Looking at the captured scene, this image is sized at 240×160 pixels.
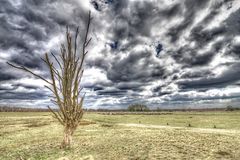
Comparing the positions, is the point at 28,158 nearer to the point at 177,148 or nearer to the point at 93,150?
the point at 93,150

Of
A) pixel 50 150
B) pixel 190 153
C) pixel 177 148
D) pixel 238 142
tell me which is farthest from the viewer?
pixel 238 142

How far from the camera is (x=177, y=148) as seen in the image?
12.9 metres

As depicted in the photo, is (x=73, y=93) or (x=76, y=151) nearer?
(x=76, y=151)

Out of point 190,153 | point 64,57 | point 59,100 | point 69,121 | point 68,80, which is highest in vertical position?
point 64,57

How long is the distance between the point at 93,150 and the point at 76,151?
3.29 ft

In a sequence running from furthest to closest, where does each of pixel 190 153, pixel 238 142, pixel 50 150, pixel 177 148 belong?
pixel 238 142 → pixel 50 150 → pixel 177 148 → pixel 190 153

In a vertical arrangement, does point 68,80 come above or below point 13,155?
above

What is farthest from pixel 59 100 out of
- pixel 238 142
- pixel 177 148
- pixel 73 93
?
pixel 238 142

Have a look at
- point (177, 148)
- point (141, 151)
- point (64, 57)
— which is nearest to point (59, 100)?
point (64, 57)

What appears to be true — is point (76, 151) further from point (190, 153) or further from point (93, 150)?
point (190, 153)

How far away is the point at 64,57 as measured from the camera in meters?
14.1

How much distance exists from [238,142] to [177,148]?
5197mm

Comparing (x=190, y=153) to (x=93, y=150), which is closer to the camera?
Answer: (x=190, y=153)

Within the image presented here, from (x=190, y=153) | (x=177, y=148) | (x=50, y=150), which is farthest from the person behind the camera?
(x=50, y=150)
